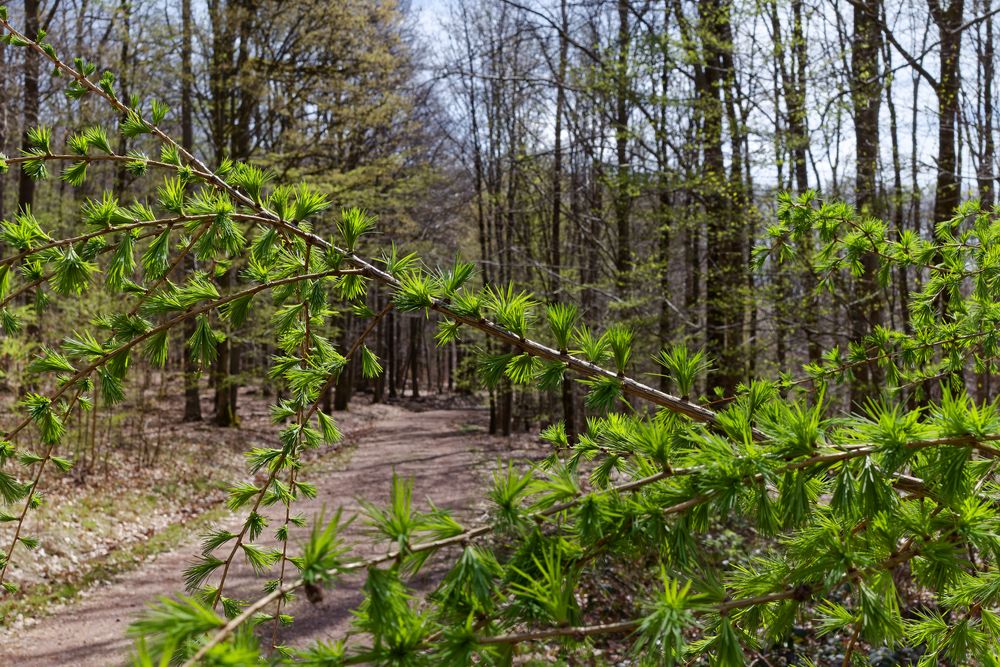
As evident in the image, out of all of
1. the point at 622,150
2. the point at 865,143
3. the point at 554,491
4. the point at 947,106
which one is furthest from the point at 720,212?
the point at 554,491

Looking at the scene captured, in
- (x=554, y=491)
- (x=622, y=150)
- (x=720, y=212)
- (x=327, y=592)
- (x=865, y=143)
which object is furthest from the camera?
(x=622, y=150)

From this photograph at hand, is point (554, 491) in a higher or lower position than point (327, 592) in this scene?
higher

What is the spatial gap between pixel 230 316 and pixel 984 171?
992 cm

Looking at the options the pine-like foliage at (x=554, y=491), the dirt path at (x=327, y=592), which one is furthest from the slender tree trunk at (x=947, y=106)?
the pine-like foliage at (x=554, y=491)

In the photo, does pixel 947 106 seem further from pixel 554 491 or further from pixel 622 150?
pixel 554 491

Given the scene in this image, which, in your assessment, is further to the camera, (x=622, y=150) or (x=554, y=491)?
(x=622, y=150)

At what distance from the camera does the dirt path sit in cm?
598

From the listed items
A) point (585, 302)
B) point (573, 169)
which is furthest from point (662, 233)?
point (573, 169)

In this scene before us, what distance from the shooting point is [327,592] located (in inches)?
318

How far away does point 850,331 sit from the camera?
28.3 ft

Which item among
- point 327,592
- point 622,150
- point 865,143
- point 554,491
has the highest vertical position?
point 622,150

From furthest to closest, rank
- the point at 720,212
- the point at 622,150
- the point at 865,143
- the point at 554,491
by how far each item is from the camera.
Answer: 1. the point at 622,150
2. the point at 865,143
3. the point at 720,212
4. the point at 554,491

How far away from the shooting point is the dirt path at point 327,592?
5.98 meters

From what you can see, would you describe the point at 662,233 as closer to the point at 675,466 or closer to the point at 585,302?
the point at 585,302
